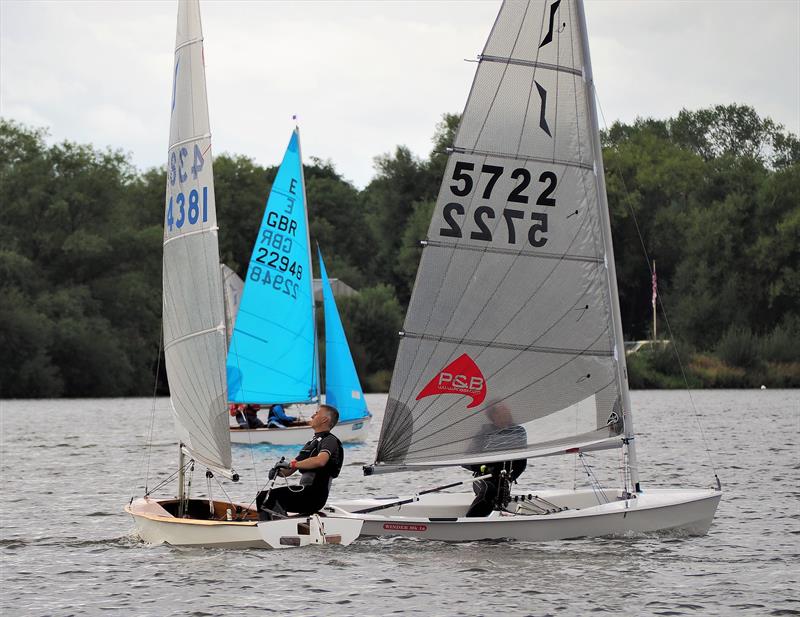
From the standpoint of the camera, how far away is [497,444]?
14.5 m

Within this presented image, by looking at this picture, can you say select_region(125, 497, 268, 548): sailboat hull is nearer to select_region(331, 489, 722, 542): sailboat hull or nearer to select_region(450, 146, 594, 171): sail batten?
select_region(331, 489, 722, 542): sailboat hull

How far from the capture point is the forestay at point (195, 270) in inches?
557

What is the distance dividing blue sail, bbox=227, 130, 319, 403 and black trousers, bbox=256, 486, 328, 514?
13929mm

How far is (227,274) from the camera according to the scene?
117 ft

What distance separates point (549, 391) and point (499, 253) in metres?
1.56

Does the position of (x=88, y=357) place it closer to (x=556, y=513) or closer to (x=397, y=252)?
(x=397, y=252)

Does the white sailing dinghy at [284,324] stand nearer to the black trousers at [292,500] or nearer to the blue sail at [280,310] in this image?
the blue sail at [280,310]

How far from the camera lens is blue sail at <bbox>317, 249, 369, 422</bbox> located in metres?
27.7

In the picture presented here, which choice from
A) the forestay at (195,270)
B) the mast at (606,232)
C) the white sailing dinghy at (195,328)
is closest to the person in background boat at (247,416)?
the white sailing dinghy at (195,328)

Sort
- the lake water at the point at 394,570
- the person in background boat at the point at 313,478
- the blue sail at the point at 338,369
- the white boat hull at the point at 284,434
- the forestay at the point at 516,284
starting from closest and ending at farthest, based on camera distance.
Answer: the lake water at the point at 394,570
the person in background boat at the point at 313,478
the forestay at the point at 516,284
the blue sail at the point at 338,369
the white boat hull at the point at 284,434

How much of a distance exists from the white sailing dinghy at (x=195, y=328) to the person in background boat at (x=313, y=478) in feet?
0.87

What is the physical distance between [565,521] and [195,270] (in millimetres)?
4642

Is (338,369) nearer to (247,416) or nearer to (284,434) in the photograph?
(284,434)

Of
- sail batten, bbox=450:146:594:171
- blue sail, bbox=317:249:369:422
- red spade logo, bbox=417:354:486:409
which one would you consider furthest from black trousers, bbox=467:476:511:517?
blue sail, bbox=317:249:369:422
